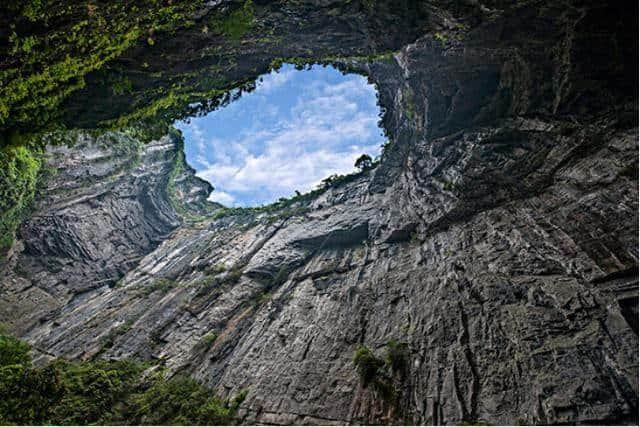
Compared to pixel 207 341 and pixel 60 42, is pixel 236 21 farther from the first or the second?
pixel 207 341

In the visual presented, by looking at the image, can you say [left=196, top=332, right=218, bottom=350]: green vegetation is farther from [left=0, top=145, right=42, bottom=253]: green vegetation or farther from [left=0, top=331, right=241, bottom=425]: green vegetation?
[left=0, top=145, right=42, bottom=253]: green vegetation

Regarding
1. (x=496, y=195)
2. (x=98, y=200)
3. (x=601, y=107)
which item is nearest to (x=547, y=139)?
(x=601, y=107)

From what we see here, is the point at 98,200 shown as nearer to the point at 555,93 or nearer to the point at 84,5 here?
the point at 84,5

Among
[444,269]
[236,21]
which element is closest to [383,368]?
[444,269]

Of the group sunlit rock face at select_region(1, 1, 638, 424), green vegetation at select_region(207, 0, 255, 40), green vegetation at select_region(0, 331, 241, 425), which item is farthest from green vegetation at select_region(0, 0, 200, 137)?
sunlit rock face at select_region(1, 1, 638, 424)

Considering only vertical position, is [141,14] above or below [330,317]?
above

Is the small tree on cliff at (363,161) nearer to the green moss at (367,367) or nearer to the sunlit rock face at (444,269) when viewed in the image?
the sunlit rock face at (444,269)
